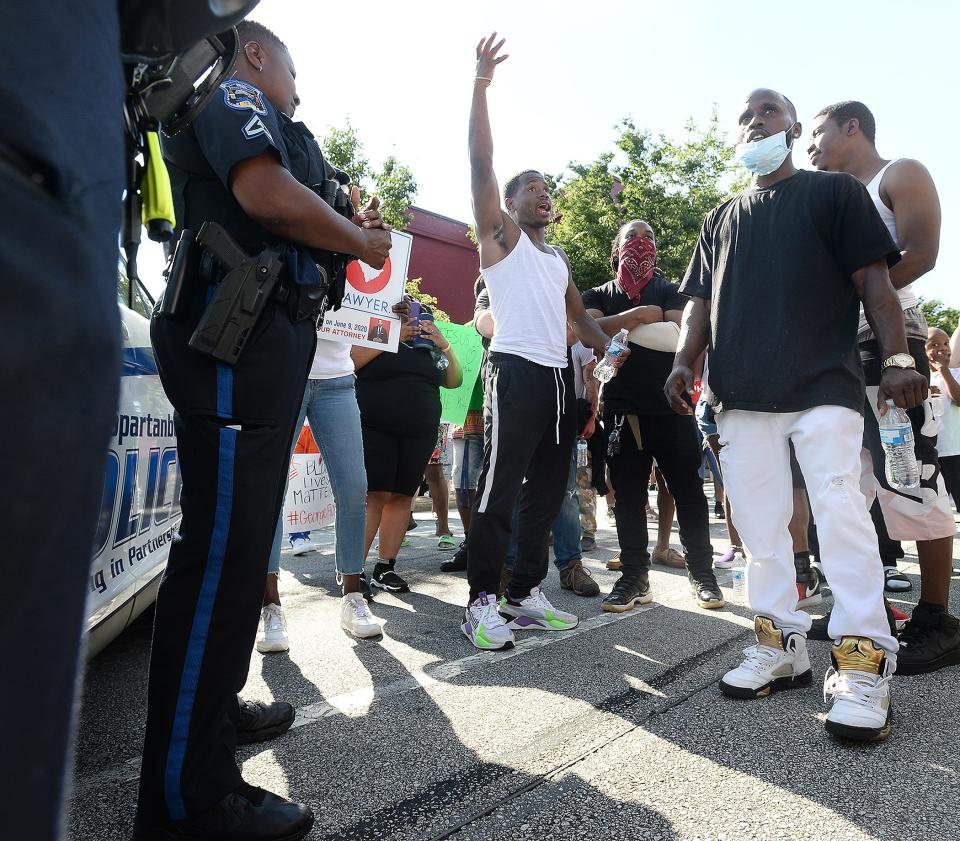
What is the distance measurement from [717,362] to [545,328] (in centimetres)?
100

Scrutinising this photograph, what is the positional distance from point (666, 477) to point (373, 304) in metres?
2.01

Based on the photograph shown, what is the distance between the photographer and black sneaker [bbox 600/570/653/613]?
3988mm

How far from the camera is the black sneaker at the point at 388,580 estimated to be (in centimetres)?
461

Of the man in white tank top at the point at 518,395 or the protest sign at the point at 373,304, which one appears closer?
the man in white tank top at the point at 518,395

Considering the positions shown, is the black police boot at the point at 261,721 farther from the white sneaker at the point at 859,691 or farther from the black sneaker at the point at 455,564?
the black sneaker at the point at 455,564

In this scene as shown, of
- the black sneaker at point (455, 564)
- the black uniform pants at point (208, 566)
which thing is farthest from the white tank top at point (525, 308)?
the black sneaker at point (455, 564)

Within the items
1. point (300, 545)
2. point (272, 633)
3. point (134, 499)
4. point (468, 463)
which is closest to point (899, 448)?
point (272, 633)

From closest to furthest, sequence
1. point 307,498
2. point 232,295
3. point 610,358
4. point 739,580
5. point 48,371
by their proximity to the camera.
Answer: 1. point 48,371
2. point 232,295
3. point 610,358
4. point 739,580
5. point 307,498

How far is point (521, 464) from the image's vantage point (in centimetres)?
355

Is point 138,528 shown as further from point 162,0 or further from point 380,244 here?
point 162,0

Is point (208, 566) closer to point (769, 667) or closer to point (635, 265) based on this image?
point (769, 667)

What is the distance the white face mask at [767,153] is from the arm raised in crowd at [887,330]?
1.80ft

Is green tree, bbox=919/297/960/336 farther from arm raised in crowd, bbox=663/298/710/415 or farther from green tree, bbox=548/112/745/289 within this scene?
arm raised in crowd, bbox=663/298/710/415

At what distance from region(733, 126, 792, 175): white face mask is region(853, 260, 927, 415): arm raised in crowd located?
1.80 ft
